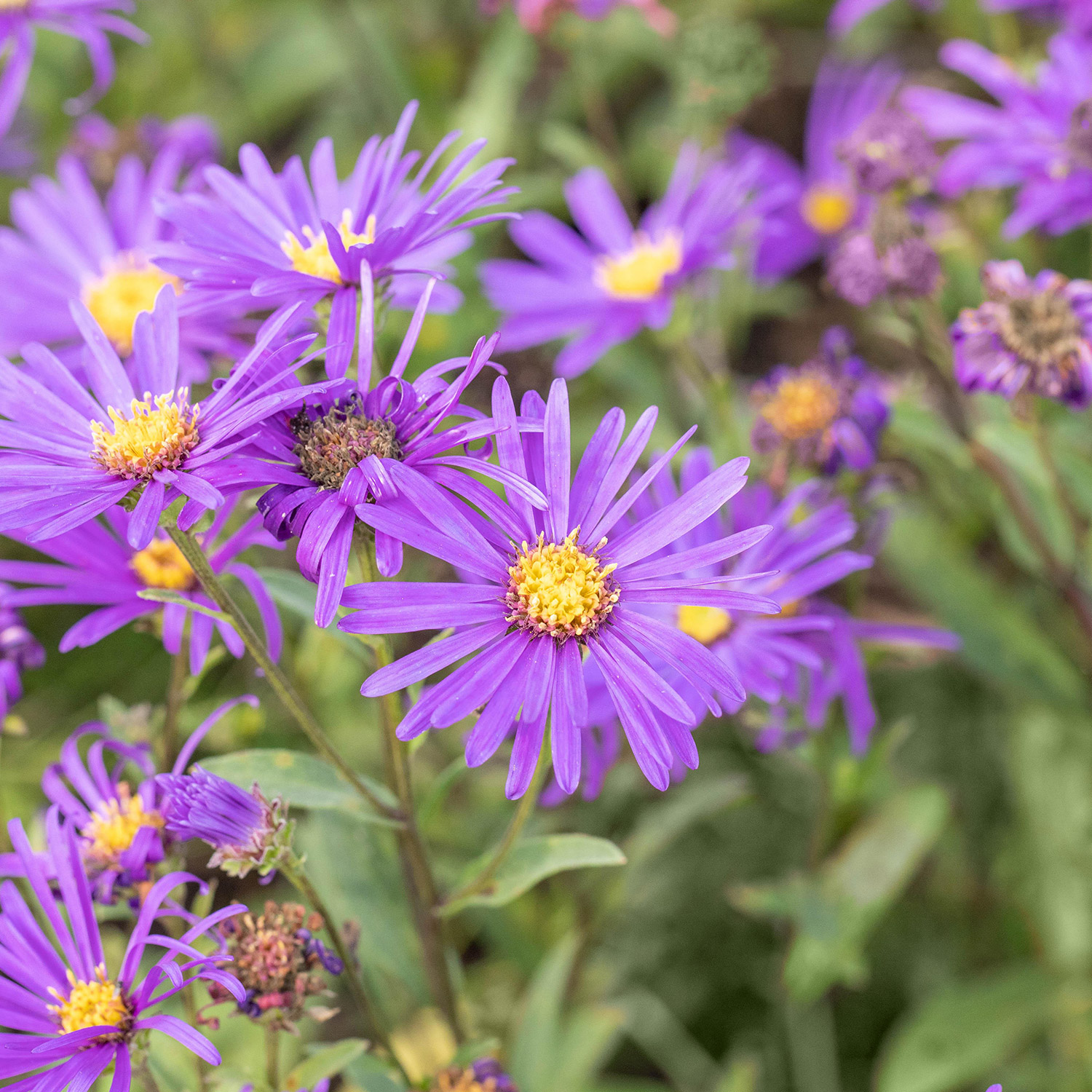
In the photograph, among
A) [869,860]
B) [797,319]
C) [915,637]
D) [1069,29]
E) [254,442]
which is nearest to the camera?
[254,442]

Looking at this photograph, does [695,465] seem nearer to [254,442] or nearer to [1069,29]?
[254,442]

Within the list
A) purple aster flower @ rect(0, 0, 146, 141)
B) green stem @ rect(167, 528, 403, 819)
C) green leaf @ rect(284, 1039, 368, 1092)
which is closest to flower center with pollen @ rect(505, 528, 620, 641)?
green stem @ rect(167, 528, 403, 819)

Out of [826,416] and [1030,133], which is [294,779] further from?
[1030,133]

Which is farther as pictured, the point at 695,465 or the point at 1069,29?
the point at 1069,29

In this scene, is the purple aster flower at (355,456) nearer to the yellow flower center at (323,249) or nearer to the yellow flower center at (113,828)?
the yellow flower center at (323,249)

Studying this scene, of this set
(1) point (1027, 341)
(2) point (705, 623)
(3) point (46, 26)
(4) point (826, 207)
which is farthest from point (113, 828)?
(4) point (826, 207)

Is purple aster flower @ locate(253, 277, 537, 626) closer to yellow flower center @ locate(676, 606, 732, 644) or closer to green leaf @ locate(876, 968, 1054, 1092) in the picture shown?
yellow flower center @ locate(676, 606, 732, 644)

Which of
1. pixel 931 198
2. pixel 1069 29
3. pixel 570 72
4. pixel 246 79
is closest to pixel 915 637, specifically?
pixel 931 198
